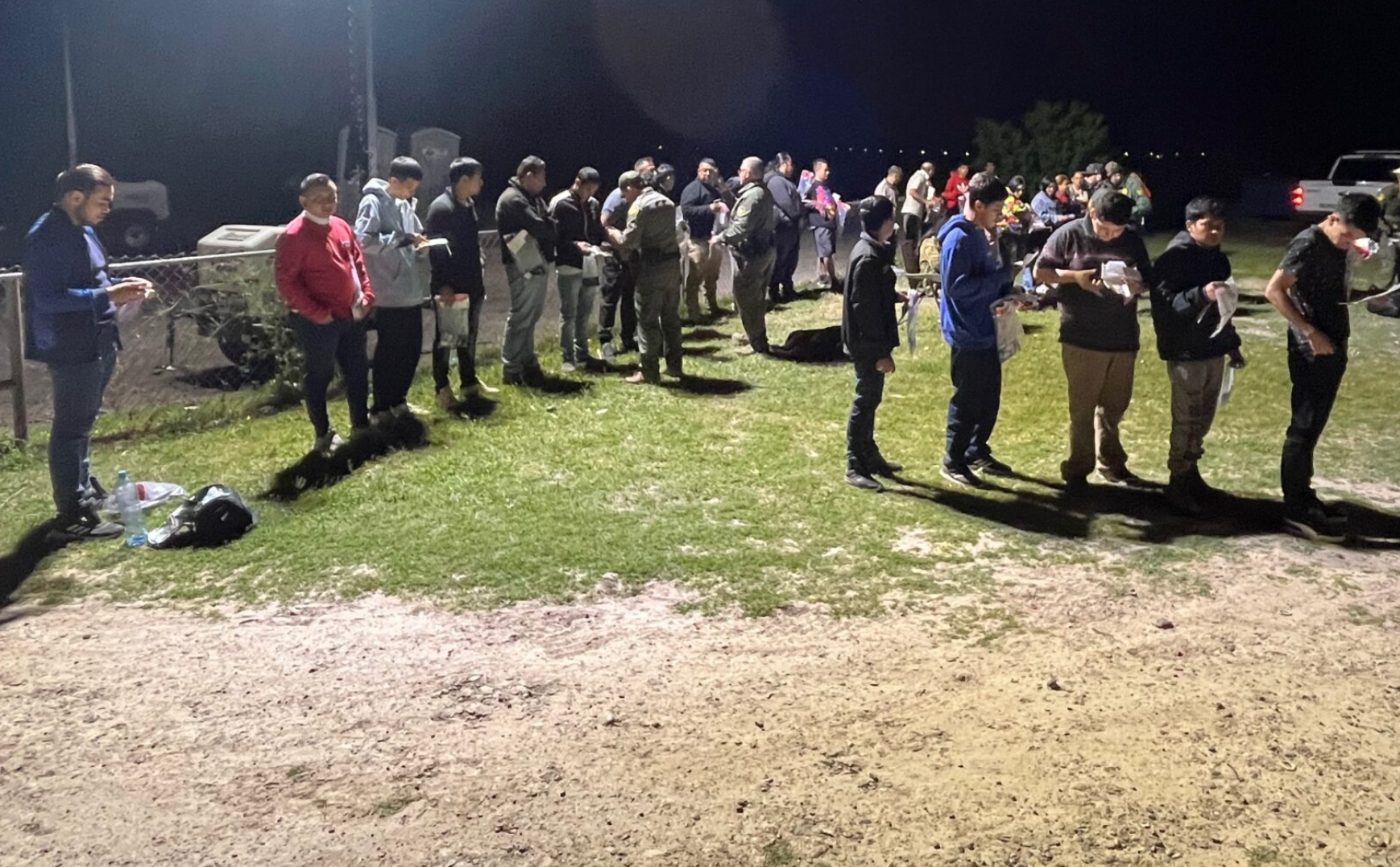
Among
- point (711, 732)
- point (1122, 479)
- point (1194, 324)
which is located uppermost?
point (1194, 324)

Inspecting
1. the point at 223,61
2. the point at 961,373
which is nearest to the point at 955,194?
the point at 961,373

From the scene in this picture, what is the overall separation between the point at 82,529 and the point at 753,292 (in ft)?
21.9

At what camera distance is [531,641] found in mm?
5402

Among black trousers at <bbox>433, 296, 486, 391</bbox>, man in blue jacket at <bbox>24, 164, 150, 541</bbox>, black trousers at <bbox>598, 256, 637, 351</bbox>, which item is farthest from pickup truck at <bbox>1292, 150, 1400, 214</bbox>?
man in blue jacket at <bbox>24, 164, 150, 541</bbox>

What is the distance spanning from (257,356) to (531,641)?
5480 mm

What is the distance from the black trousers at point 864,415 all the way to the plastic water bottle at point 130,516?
4.04 m

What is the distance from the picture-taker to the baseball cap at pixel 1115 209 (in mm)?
6844

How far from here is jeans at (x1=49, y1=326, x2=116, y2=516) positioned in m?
6.54

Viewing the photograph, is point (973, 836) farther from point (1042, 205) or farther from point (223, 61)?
point (223, 61)

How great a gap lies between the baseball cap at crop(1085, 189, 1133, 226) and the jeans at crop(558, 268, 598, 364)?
199 inches

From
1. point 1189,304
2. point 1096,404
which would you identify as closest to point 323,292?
point 1096,404

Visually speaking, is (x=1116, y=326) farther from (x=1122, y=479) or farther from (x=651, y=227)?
(x=651, y=227)

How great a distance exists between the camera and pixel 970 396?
7504 mm

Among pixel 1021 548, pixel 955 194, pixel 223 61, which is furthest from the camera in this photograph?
pixel 223 61
